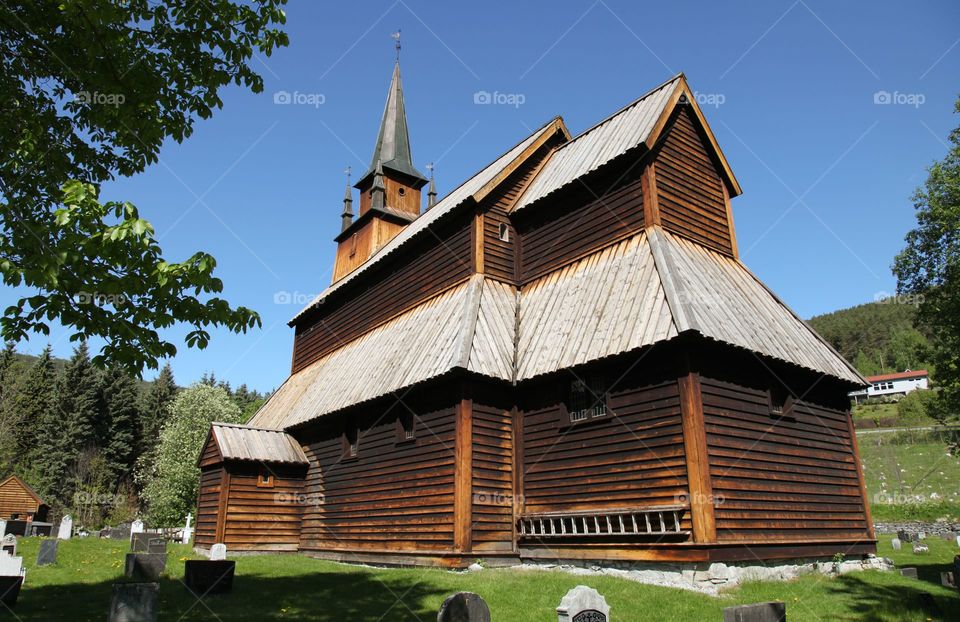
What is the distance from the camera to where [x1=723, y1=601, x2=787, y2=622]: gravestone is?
267 inches

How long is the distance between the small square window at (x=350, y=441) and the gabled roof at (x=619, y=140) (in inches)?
333

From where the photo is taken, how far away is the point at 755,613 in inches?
272

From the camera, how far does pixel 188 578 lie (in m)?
11.6

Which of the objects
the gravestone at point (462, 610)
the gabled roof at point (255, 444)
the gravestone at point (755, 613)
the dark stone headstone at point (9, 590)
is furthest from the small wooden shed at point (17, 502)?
the gravestone at point (755, 613)

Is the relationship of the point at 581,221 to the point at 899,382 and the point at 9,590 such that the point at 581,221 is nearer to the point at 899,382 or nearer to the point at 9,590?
the point at 9,590

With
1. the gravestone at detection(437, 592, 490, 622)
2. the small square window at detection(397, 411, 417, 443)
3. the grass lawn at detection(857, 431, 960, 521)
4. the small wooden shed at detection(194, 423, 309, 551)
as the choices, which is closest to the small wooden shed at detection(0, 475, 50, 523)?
the small wooden shed at detection(194, 423, 309, 551)

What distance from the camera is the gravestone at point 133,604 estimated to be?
7.10 metres

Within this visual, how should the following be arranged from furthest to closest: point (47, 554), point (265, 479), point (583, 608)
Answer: point (265, 479) < point (47, 554) < point (583, 608)

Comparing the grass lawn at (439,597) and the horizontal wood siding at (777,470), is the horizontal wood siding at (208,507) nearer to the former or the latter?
the grass lawn at (439,597)

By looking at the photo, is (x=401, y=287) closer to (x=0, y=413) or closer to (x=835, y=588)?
(x=835, y=588)

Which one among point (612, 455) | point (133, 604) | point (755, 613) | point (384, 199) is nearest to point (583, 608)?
point (755, 613)

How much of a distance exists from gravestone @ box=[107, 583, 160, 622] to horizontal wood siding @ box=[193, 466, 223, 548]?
14.5 m

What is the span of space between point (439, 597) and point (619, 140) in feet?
41.5

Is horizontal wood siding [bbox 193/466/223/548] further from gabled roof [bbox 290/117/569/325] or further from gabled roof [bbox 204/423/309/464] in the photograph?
gabled roof [bbox 290/117/569/325]
